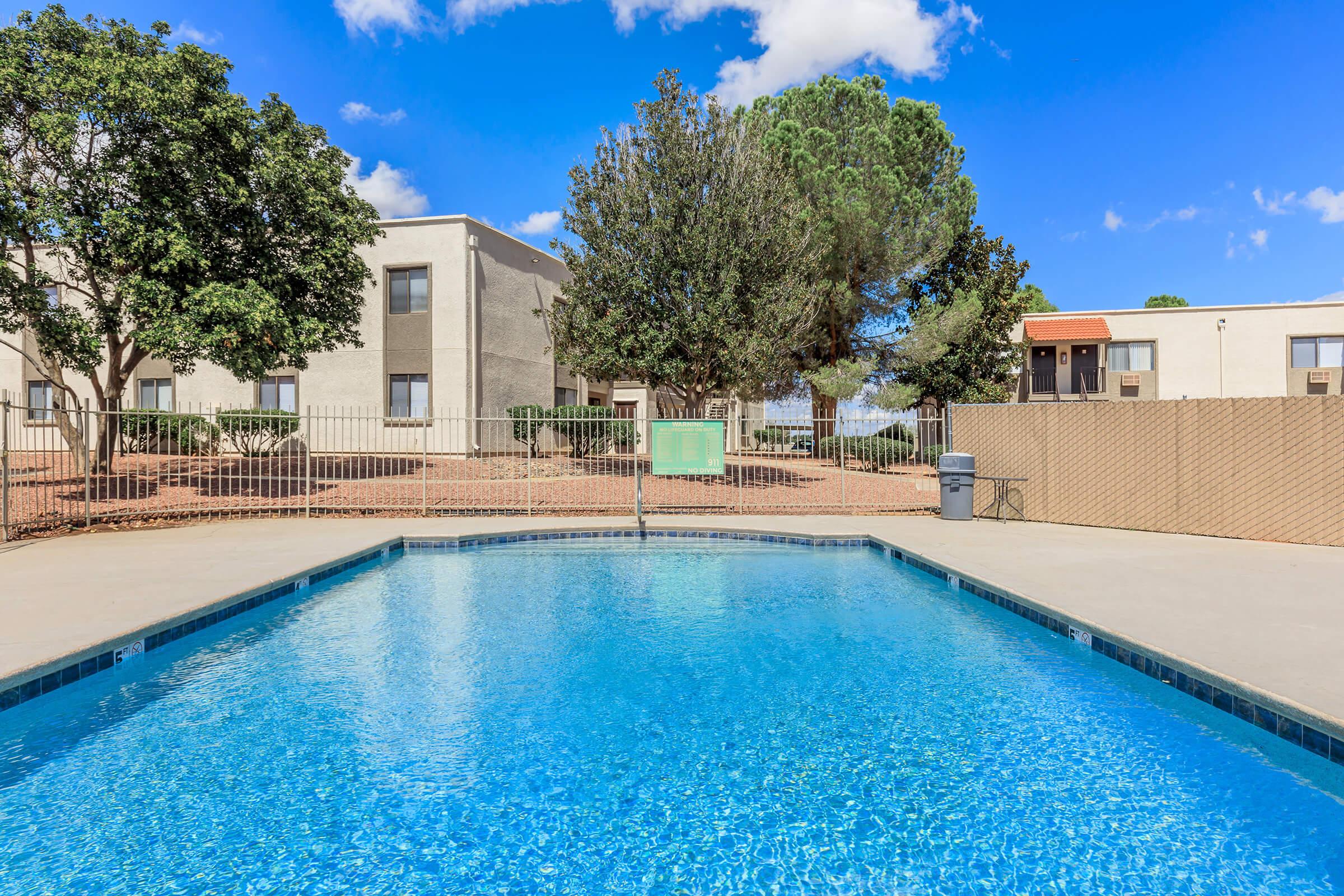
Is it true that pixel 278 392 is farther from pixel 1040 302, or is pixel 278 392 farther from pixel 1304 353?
pixel 1040 302

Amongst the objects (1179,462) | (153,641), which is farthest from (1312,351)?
(153,641)

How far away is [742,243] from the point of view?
15242 mm

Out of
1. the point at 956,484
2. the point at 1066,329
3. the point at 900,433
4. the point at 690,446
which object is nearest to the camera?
the point at 956,484

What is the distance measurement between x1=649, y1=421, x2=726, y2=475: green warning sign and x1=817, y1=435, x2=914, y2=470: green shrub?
28.1ft

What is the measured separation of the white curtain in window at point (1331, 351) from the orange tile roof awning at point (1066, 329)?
Answer: 7.03 m

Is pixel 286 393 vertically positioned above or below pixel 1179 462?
above

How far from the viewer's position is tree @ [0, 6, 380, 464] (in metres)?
12.0

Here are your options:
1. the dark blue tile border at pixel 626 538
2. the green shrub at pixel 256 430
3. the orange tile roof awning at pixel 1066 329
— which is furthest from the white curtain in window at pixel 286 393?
the orange tile roof awning at pixel 1066 329

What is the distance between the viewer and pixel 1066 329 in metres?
25.6

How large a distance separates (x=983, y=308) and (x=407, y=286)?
18605mm

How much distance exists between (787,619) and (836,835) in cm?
346

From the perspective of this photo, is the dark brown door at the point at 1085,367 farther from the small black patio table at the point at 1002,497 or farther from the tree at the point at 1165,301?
the tree at the point at 1165,301

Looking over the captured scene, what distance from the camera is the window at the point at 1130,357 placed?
25.5 m

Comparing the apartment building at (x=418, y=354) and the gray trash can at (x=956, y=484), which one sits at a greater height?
the apartment building at (x=418, y=354)
